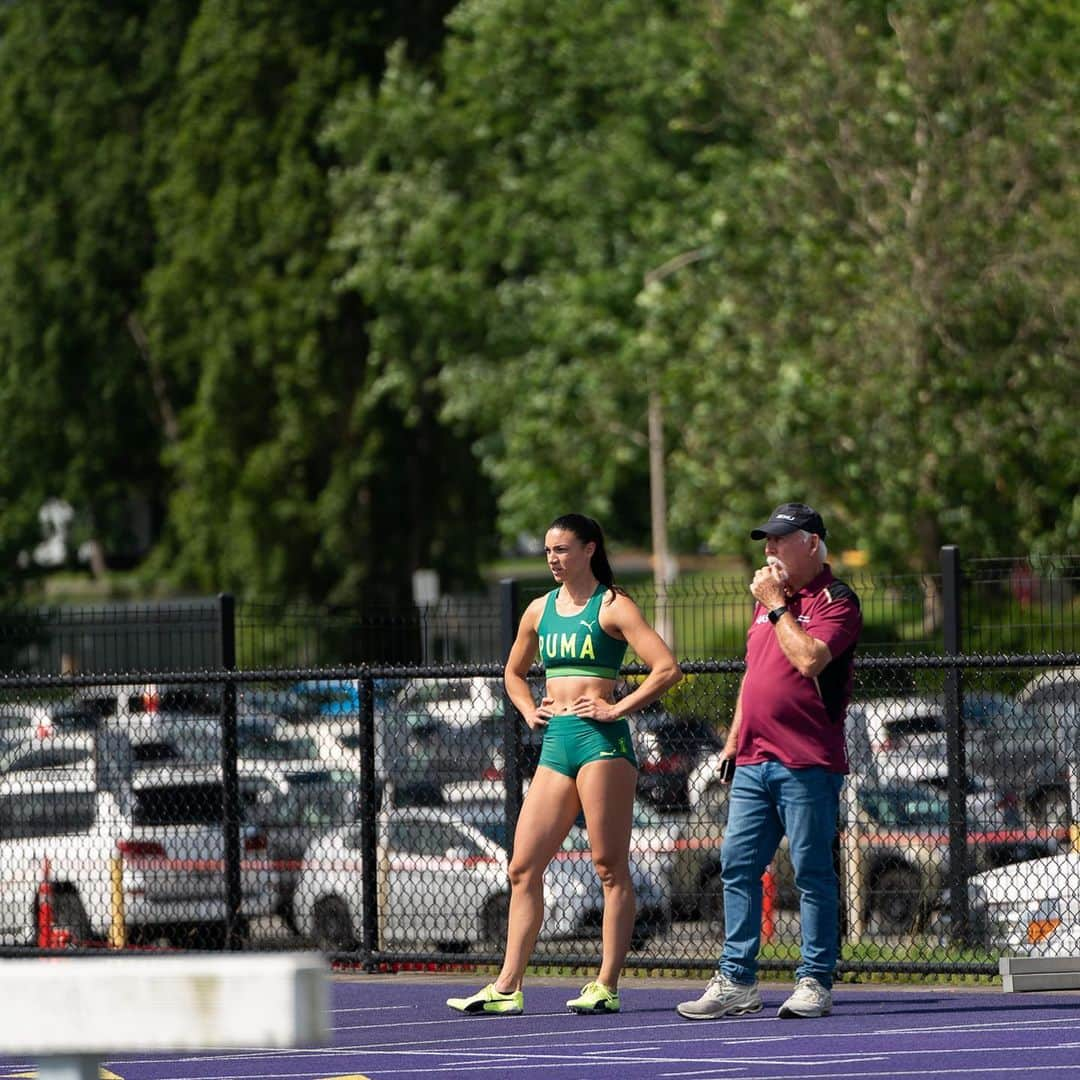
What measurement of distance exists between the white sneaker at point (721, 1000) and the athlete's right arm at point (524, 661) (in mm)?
1258

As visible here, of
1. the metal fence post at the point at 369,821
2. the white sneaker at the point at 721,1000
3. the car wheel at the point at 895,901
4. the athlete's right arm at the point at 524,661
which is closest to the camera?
the white sneaker at the point at 721,1000

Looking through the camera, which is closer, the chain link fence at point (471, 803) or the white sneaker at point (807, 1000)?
the white sneaker at point (807, 1000)

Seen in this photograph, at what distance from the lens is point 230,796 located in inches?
500

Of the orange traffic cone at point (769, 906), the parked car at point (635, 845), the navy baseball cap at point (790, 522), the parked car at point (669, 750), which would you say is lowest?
the orange traffic cone at point (769, 906)

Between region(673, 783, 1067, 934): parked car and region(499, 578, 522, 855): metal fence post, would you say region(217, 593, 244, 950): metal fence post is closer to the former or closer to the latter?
region(499, 578, 522, 855): metal fence post

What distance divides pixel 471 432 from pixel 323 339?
11.1 feet

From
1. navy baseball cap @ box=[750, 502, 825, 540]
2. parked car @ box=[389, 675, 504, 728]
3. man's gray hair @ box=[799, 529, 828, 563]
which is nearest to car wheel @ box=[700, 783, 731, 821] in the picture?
parked car @ box=[389, 675, 504, 728]

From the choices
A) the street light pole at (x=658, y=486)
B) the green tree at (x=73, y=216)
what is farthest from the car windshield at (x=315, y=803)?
the green tree at (x=73, y=216)

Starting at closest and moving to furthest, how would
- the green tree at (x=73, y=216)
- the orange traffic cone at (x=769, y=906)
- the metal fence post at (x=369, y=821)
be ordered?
the orange traffic cone at (x=769, y=906), the metal fence post at (x=369, y=821), the green tree at (x=73, y=216)

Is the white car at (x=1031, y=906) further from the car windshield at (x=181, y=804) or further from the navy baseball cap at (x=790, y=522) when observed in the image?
the car windshield at (x=181, y=804)

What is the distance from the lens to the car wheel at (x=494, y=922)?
12.2 meters

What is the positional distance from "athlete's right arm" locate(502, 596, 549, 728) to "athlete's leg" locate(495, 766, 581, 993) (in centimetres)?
28

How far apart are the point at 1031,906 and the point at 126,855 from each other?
484 centimetres

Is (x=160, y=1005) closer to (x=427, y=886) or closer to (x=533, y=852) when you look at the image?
(x=533, y=852)
